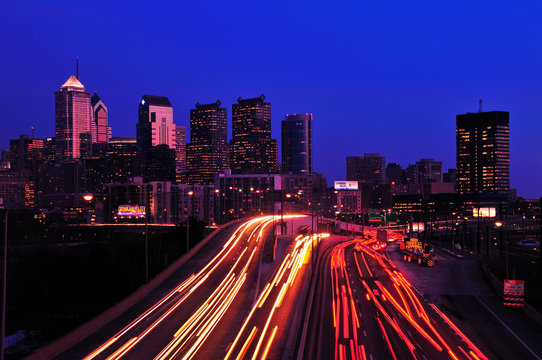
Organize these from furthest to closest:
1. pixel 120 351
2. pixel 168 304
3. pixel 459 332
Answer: pixel 168 304 < pixel 459 332 < pixel 120 351

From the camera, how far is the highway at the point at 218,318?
29906mm

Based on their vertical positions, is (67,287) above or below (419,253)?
below

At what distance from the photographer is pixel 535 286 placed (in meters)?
60.5

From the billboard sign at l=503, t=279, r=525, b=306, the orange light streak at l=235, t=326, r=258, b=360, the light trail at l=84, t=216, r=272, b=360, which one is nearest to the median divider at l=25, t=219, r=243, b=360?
the light trail at l=84, t=216, r=272, b=360

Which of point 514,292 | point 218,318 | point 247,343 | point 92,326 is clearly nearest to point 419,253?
point 514,292

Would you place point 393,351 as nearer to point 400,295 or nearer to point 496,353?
point 496,353

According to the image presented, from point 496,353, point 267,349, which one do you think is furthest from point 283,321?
point 496,353

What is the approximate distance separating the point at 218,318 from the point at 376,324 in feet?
33.7

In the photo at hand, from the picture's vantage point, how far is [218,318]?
37844 millimetres

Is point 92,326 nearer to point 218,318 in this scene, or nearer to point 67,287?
point 218,318

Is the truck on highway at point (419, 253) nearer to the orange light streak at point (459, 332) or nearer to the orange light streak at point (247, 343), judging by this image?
the orange light streak at point (459, 332)

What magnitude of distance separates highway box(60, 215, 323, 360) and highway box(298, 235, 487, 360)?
1941 mm

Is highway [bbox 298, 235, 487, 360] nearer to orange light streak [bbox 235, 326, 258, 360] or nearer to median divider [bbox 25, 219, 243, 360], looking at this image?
orange light streak [bbox 235, 326, 258, 360]

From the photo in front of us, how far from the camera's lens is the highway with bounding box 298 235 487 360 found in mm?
29812
